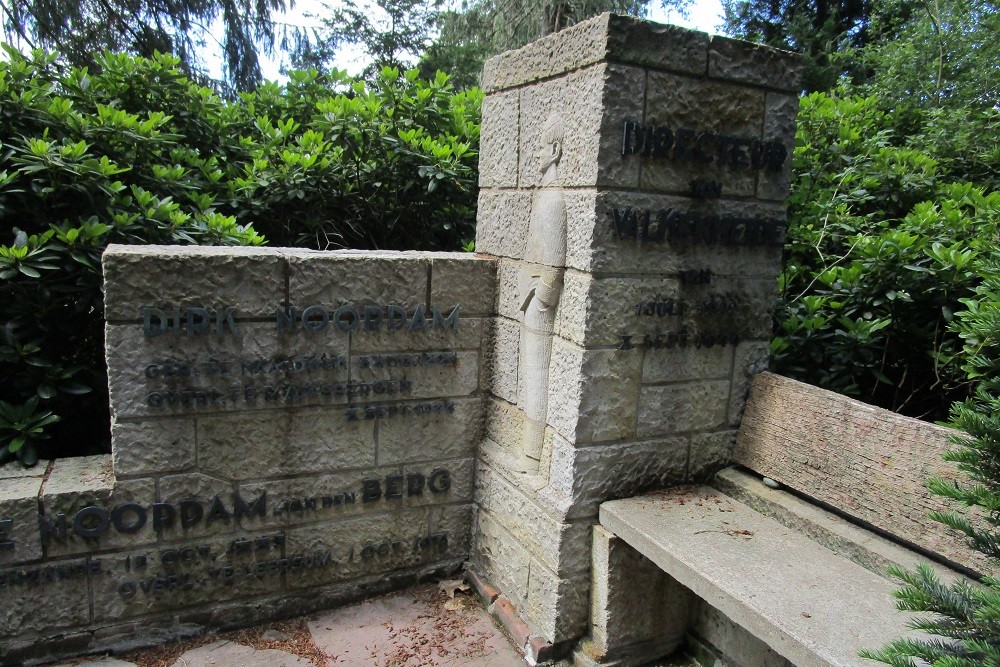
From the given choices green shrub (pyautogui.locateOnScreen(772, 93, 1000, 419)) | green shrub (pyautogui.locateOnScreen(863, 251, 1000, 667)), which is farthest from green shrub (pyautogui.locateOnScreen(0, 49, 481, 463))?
green shrub (pyautogui.locateOnScreen(863, 251, 1000, 667))

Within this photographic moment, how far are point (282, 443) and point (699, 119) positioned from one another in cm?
206

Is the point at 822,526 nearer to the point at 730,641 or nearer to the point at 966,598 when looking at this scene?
the point at 730,641

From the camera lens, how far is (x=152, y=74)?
3984 mm

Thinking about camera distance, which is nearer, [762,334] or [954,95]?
[762,334]

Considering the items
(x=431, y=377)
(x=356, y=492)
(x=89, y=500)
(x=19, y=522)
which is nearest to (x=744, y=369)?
(x=431, y=377)

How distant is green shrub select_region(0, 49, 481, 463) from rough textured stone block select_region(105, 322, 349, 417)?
16.9 inches

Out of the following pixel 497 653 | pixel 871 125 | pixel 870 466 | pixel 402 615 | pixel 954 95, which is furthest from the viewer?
pixel 954 95

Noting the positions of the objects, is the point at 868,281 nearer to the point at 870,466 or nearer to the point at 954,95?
the point at 870,466

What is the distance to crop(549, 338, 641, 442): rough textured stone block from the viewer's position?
2.53 meters

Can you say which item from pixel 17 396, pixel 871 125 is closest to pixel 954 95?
pixel 871 125

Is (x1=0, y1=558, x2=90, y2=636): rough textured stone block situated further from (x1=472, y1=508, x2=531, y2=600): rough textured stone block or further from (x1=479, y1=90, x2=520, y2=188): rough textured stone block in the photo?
(x1=479, y1=90, x2=520, y2=188): rough textured stone block

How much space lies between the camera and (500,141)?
305cm

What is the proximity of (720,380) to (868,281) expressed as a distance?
0.93 meters

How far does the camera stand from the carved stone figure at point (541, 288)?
2.59 m
